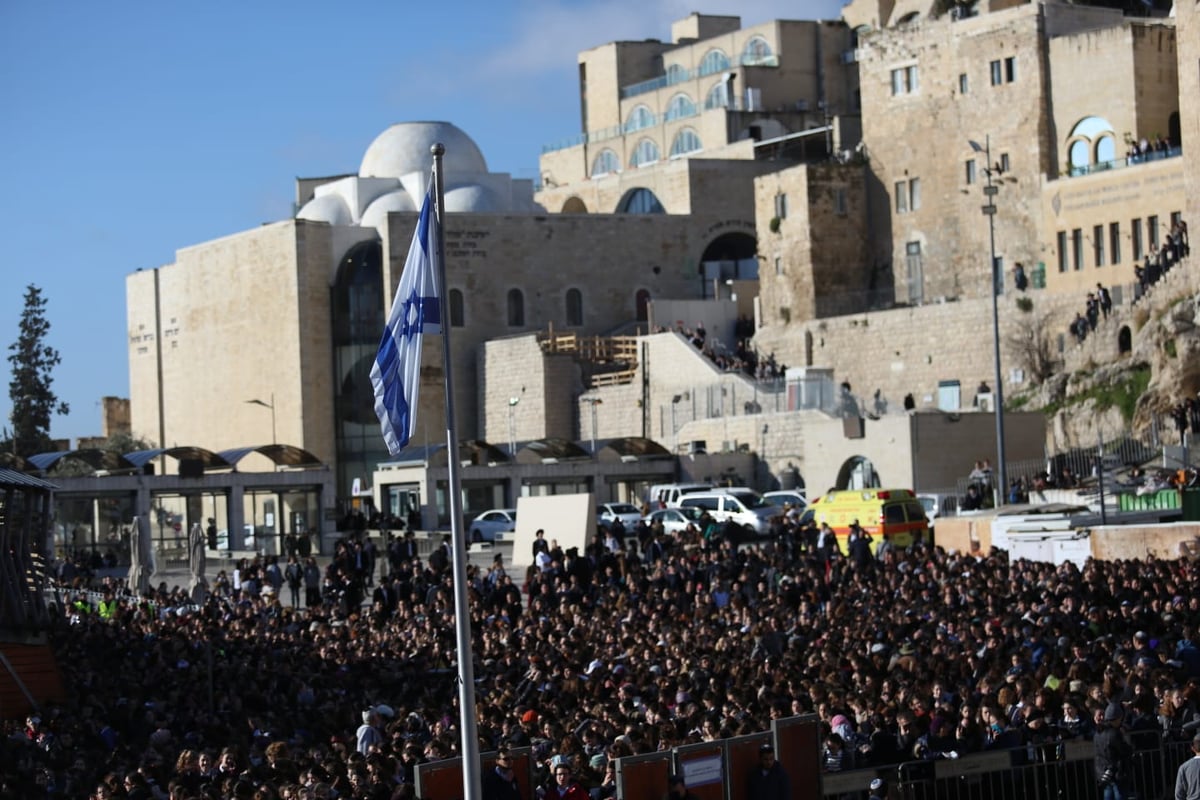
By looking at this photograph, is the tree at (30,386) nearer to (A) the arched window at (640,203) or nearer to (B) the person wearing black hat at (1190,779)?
(A) the arched window at (640,203)

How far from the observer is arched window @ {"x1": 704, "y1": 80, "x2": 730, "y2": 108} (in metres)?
71.3

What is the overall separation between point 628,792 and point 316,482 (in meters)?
34.2

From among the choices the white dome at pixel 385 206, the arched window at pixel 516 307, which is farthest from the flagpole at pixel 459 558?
the white dome at pixel 385 206

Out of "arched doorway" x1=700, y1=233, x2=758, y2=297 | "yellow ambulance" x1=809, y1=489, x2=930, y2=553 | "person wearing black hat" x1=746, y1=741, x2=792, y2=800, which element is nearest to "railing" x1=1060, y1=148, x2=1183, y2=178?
"arched doorway" x1=700, y1=233, x2=758, y2=297

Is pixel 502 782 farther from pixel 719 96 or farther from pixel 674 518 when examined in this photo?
pixel 719 96

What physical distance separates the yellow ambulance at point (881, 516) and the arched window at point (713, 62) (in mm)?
40876

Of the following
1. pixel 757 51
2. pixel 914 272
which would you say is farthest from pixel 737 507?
pixel 757 51

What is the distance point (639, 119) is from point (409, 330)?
6368 centimetres

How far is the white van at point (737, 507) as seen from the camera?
128ft

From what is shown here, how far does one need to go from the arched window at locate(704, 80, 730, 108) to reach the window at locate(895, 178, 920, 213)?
15.6 metres

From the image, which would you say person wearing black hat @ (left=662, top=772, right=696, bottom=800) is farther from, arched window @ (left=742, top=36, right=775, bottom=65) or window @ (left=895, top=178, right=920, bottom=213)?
arched window @ (left=742, top=36, right=775, bottom=65)

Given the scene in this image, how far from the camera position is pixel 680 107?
241 ft

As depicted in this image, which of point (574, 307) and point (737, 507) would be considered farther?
point (574, 307)

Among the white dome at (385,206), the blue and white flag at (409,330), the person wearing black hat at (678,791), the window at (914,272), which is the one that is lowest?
the person wearing black hat at (678,791)
